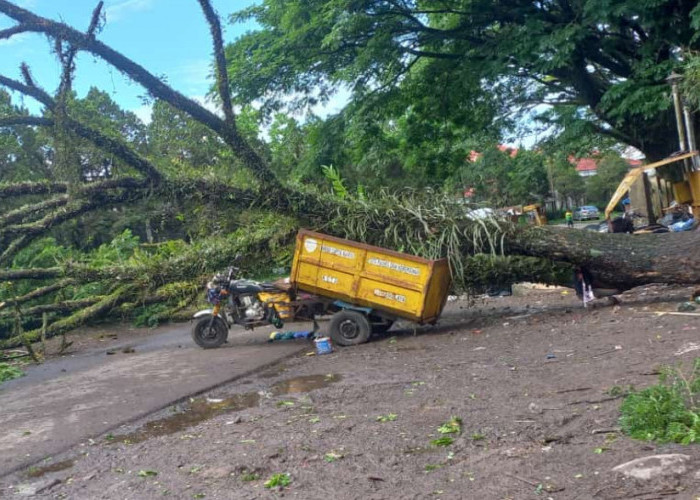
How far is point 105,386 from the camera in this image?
8.50 meters

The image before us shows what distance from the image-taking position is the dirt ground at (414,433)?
3.87 metres

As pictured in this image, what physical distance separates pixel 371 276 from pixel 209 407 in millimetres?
3817

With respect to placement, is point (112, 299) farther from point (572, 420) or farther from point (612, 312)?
point (572, 420)

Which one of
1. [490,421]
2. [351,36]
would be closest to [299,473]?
[490,421]

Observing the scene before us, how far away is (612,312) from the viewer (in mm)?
9562

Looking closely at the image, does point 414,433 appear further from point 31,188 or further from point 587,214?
point 587,214

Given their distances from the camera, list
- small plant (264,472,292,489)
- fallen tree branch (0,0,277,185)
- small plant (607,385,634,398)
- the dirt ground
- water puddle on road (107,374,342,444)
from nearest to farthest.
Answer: the dirt ground
small plant (264,472,292,489)
small plant (607,385,634,398)
water puddle on road (107,374,342,444)
fallen tree branch (0,0,277,185)

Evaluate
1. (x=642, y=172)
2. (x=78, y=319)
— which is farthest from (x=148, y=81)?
(x=642, y=172)

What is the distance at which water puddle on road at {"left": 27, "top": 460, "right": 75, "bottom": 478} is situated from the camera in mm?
5031

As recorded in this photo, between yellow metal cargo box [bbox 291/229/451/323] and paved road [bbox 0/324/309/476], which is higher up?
yellow metal cargo box [bbox 291/229/451/323]

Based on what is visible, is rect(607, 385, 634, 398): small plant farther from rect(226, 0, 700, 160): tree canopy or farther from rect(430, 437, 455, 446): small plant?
rect(226, 0, 700, 160): tree canopy

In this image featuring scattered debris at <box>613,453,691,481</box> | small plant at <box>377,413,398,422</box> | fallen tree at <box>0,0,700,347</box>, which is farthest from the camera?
fallen tree at <box>0,0,700,347</box>

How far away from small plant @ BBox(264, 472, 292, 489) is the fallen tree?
20.8 feet

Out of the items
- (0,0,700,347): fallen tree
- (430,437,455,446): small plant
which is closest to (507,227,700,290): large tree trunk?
(0,0,700,347): fallen tree
